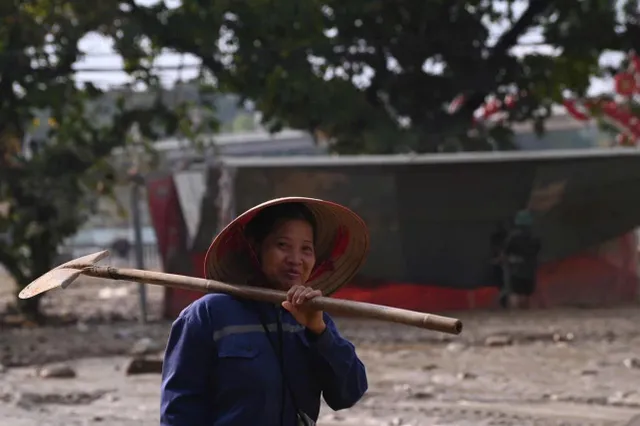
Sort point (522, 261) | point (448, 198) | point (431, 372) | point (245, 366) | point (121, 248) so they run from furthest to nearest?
point (121, 248), point (448, 198), point (522, 261), point (431, 372), point (245, 366)

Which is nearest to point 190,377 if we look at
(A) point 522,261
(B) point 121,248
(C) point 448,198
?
(A) point 522,261

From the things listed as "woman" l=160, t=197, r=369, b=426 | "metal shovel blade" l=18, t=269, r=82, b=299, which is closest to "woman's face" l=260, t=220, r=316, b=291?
"woman" l=160, t=197, r=369, b=426

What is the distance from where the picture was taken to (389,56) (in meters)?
15.7

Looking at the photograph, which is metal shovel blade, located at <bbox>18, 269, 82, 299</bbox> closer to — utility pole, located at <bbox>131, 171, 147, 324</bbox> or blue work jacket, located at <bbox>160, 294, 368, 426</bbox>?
blue work jacket, located at <bbox>160, 294, 368, 426</bbox>

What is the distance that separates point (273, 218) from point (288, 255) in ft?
0.39

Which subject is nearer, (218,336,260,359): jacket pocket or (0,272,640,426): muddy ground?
(218,336,260,359): jacket pocket

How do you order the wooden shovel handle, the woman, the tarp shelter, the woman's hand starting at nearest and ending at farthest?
the wooden shovel handle
the woman's hand
the woman
the tarp shelter

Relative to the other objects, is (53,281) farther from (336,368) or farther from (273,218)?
(336,368)

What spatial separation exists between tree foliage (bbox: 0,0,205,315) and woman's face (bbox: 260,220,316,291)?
11.2m

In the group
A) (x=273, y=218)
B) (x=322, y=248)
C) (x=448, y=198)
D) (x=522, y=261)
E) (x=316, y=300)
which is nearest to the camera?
(x=316, y=300)

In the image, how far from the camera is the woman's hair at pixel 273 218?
312 centimetres

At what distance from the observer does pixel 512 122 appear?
55.1 feet

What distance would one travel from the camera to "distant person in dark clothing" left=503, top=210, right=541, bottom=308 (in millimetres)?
14078

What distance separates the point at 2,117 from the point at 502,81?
6389 millimetres
